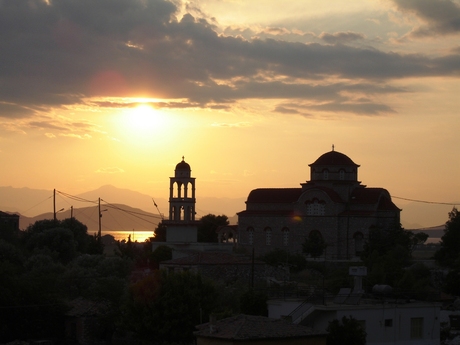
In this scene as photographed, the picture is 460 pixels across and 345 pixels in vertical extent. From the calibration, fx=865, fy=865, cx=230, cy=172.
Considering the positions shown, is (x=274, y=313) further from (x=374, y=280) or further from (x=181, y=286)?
(x=374, y=280)

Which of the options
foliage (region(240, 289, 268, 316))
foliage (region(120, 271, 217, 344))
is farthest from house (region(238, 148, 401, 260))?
foliage (region(240, 289, 268, 316))

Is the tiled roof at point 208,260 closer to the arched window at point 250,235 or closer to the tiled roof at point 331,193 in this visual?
the tiled roof at point 331,193

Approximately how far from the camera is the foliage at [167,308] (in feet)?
130

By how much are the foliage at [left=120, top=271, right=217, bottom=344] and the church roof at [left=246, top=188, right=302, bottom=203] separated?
40.7 meters

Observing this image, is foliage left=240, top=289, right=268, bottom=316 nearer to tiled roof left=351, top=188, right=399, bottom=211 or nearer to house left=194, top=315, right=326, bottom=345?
house left=194, top=315, right=326, bottom=345

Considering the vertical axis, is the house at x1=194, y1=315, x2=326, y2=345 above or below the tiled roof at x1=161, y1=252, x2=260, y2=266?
below

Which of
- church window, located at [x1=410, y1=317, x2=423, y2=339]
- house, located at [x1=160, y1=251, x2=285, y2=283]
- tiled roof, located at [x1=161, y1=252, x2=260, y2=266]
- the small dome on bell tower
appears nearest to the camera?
church window, located at [x1=410, y1=317, x2=423, y2=339]

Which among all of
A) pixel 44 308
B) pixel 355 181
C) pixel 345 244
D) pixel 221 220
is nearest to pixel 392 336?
pixel 44 308

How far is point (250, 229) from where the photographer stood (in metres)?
82.2

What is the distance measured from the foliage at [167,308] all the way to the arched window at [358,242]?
3523cm

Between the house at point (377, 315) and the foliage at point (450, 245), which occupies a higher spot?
the foliage at point (450, 245)

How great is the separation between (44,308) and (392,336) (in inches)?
784

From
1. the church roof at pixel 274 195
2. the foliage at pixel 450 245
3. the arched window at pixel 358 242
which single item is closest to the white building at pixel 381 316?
the foliage at pixel 450 245

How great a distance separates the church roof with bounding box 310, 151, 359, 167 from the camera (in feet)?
265
